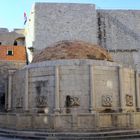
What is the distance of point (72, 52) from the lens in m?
16.5

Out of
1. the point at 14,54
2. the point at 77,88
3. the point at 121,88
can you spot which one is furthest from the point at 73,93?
the point at 14,54

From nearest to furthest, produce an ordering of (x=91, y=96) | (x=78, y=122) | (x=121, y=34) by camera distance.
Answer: (x=78, y=122) < (x=91, y=96) < (x=121, y=34)

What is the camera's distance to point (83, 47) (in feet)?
56.4

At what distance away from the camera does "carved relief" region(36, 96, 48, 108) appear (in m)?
14.6

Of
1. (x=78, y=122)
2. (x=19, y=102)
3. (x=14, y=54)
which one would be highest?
(x=14, y=54)

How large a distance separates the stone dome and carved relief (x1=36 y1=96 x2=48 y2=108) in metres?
2.57

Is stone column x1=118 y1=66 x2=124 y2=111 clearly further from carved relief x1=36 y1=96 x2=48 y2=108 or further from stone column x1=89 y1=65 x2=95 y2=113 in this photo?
carved relief x1=36 y1=96 x2=48 y2=108

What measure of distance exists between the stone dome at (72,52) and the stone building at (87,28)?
49.8 ft

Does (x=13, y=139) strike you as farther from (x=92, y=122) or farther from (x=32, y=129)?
(x=92, y=122)

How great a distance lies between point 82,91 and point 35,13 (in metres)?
21.2

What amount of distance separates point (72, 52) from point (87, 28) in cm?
1806

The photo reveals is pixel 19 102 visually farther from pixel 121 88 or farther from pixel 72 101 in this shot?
pixel 121 88

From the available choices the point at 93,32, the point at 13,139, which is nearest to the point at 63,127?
the point at 13,139

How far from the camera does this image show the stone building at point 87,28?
33438 millimetres
